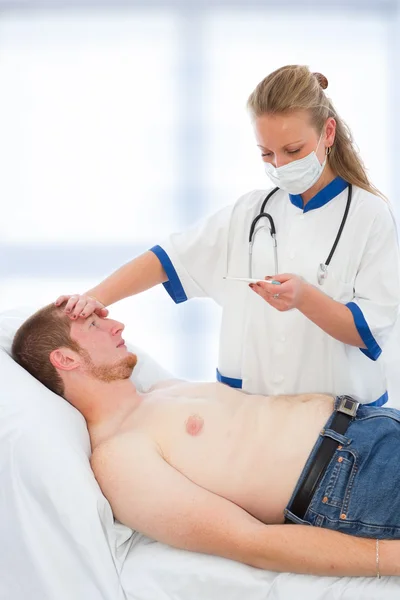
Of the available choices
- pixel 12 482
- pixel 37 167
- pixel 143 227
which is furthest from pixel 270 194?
pixel 37 167

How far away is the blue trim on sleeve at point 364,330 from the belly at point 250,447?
18 centimetres

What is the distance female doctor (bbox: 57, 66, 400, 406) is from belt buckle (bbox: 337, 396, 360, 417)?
0.16 meters

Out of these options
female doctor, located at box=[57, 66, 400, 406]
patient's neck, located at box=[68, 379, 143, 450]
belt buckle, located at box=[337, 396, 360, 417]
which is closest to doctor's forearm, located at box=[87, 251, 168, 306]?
female doctor, located at box=[57, 66, 400, 406]

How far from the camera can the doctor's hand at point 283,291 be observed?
172 cm

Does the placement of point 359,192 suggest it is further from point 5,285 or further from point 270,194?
point 5,285

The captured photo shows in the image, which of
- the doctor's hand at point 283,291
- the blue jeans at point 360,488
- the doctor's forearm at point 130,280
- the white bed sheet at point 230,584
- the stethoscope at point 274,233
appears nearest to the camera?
the white bed sheet at point 230,584

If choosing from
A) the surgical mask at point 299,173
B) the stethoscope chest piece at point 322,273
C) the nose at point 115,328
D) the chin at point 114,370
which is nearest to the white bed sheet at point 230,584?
the chin at point 114,370

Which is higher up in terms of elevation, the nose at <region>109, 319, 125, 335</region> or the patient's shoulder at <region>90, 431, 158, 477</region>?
the nose at <region>109, 319, 125, 335</region>

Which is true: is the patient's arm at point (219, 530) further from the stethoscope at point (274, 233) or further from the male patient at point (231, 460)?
the stethoscope at point (274, 233)

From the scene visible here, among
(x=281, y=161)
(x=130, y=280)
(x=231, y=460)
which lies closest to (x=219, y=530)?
(x=231, y=460)

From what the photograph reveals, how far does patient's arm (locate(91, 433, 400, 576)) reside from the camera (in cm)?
153

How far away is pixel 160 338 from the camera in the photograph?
3629mm

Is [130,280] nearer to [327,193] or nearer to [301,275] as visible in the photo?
[301,275]

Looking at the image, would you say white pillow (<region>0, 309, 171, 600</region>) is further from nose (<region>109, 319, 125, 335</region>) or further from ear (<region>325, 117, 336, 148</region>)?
ear (<region>325, 117, 336, 148</region>)
